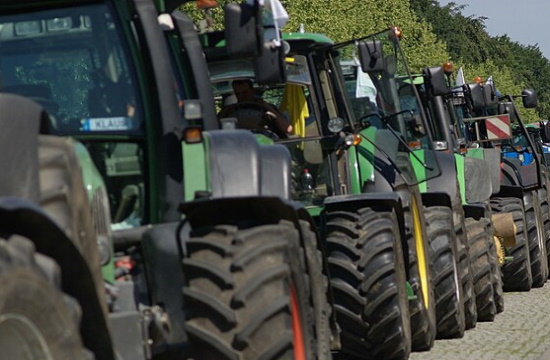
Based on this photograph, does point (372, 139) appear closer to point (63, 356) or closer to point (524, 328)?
point (524, 328)

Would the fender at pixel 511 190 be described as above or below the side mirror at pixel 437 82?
below

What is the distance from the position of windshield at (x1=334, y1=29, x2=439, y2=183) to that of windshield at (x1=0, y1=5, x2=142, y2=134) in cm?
468

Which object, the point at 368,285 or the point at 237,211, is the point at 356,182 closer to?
the point at 368,285

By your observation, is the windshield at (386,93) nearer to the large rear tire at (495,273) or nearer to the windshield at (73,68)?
the large rear tire at (495,273)

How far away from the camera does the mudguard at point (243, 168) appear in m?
7.43

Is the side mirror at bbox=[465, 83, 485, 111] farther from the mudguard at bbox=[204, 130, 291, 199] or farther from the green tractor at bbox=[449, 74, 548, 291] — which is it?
the mudguard at bbox=[204, 130, 291, 199]

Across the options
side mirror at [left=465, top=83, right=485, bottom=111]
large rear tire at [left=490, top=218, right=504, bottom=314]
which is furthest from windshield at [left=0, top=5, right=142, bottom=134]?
side mirror at [left=465, top=83, right=485, bottom=111]

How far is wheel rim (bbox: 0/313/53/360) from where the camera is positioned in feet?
15.0

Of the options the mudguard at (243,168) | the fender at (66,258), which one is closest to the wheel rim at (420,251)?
the mudguard at (243,168)

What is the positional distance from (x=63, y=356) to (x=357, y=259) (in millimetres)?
6480

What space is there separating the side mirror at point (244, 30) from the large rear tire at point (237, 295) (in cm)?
A: 108

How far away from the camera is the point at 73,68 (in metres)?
7.55

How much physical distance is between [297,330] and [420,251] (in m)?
5.97

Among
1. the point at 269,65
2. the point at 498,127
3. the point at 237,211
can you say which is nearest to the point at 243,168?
the point at 237,211
